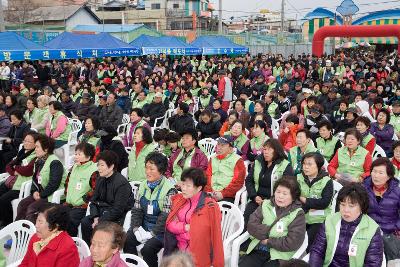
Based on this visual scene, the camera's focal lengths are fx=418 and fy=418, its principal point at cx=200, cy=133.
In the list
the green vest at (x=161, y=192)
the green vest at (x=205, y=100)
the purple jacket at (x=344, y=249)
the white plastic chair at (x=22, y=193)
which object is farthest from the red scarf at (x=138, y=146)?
the green vest at (x=205, y=100)

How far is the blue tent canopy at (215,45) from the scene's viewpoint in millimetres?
22828

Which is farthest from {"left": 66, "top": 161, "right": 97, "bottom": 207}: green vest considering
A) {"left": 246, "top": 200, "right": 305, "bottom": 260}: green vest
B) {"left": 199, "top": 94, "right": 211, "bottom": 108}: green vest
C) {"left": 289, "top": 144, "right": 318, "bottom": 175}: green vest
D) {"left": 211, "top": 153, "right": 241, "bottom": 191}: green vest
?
{"left": 199, "top": 94, "right": 211, "bottom": 108}: green vest

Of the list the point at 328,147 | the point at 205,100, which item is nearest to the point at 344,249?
the point at 328,147

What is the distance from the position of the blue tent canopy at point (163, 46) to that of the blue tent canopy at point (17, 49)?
22.0 feet

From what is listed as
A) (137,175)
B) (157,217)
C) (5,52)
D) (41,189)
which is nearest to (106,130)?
(137,175)

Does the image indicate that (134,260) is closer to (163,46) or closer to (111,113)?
(111,113)

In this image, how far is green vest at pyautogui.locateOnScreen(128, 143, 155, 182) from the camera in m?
5.17

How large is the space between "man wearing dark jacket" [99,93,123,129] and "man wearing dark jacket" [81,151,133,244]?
409cm

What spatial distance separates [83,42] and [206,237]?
14.7 meters

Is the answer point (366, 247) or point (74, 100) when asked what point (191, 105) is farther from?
point (366, 247)

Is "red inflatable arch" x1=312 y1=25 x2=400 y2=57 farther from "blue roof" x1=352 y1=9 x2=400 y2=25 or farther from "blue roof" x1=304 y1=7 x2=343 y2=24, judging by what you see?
"blue roof" x1=304 y1=7 x2=343 y2=24

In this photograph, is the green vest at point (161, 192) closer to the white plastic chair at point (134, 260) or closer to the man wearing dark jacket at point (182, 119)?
the white plastic chair at point (134, 260)

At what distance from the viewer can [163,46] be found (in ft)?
68.8

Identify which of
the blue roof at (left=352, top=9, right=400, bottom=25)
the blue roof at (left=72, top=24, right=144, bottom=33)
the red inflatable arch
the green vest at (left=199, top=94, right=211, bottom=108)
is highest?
the blue roof at (left=352, top=9, right=400, bottom=25)
